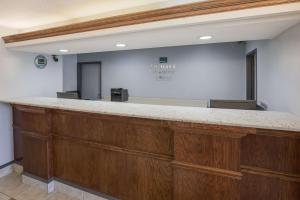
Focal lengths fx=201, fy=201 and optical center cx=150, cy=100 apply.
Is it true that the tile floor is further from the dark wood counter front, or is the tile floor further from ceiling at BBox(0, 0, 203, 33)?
ceiling at BBox(0, 0, 203, 33)

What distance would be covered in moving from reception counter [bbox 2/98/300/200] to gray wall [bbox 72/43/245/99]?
306 centimetres

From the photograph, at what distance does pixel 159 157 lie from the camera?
1790 millimetres

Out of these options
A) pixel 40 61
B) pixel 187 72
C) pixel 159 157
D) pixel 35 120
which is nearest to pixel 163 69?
pixel 187 72

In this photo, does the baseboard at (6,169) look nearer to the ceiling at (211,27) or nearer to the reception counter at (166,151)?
the reception counter at (166,151)

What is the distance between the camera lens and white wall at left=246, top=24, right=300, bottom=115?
1.75 m

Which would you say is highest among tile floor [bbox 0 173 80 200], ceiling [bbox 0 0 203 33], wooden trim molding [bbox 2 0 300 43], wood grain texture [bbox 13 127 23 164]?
ceiling [bbox 0 0 203 33]

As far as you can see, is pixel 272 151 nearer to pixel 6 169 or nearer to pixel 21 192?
pixel 21 192

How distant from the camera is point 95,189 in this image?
2189 millimetres

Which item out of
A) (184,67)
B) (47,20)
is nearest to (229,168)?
(47,20)

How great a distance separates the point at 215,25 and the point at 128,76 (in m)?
4.20

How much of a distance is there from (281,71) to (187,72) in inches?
116

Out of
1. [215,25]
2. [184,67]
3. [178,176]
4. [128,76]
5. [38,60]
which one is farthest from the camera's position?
[128,76]

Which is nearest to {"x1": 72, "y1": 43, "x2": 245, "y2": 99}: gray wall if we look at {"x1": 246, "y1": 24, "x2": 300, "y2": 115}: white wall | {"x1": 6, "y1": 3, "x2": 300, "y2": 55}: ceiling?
{"x1": 246, "y1": 24, "x2": 300, "y2": 115}: white wall

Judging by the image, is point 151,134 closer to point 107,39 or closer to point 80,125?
point 80,125
